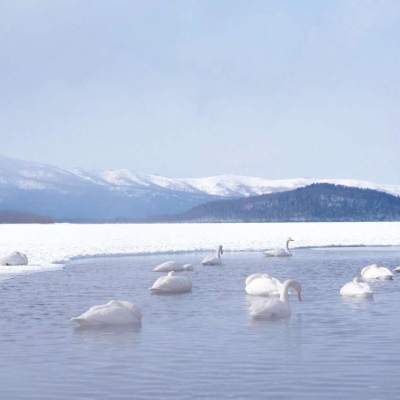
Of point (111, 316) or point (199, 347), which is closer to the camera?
point (199, 347)

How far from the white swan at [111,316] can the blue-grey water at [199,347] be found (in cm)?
24

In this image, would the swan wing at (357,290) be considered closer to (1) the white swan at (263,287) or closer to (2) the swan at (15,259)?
(1) the white swan at (263,287)

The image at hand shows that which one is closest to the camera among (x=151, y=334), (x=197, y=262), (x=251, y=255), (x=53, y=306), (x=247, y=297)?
(x=151, y=334)

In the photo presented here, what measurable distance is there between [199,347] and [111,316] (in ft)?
10.6

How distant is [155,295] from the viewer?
1110 inches

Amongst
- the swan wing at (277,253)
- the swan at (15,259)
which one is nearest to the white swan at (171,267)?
the swan at (15,259)

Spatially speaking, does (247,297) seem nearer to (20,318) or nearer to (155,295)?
(155,295)

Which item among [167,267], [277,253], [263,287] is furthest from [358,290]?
[277,253]

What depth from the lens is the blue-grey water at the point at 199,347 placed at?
1365cm

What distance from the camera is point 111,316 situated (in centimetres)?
1995

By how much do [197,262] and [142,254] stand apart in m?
8.74

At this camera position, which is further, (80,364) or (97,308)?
(97,308)

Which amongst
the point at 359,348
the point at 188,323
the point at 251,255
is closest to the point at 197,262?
the point at 251,255

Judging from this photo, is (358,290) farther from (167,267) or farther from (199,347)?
(167,267)
